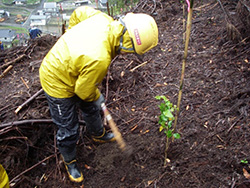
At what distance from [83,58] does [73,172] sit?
1.65m

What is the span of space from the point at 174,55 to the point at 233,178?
120 inches

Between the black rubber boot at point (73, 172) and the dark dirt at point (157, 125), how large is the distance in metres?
0.10

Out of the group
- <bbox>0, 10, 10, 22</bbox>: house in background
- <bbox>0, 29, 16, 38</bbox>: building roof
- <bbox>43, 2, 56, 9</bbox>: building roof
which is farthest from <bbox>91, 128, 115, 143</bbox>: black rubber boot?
<bbox>0, 10, 10, 22</bbox>: house in background

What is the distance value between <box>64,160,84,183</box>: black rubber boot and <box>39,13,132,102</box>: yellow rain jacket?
40.7 inches

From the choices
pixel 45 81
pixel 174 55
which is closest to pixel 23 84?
pixel 45 81

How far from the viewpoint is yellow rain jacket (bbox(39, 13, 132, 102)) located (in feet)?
6.40

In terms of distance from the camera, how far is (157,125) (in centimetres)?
306

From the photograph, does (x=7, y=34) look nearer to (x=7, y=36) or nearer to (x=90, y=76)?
(x=7, y=36)

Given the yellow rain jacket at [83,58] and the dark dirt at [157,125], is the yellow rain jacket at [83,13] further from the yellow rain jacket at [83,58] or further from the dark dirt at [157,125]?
the dark dirt at [157,125]

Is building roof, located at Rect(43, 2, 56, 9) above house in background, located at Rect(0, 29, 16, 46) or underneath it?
above

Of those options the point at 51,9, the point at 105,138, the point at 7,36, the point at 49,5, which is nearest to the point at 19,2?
the point at 49,5

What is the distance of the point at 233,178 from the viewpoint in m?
2.07

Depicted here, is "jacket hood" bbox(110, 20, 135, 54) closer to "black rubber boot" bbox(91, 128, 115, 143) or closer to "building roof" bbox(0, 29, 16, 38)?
"black rubber boot" bbox(91, 128, 115, 143)

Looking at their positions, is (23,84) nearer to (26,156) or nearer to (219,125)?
(26,156)
